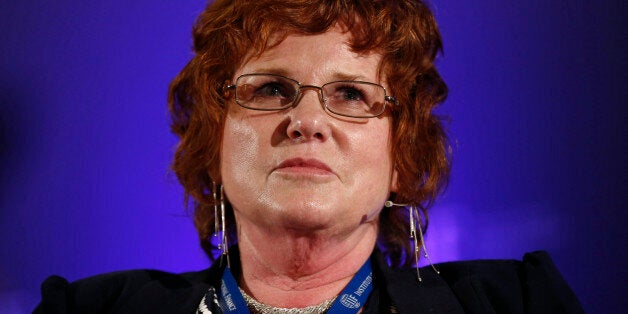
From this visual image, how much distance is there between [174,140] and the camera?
2.07 m

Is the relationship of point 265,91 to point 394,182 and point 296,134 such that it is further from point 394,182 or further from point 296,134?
point 394,182

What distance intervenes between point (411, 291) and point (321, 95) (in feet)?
1.72

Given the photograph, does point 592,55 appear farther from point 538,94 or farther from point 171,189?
point 171,189

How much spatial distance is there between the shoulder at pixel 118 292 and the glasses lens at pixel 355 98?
23.1 inches

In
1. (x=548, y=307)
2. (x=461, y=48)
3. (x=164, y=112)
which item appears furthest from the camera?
(x=164, y=112)

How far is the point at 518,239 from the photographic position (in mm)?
1867

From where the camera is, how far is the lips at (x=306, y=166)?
133 centimetres

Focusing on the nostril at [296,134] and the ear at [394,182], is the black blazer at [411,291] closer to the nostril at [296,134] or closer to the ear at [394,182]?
the ear at [394,182]

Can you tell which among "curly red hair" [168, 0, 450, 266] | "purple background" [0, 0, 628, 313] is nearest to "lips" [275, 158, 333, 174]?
"curly red hair" [168, 0, 450, 266]

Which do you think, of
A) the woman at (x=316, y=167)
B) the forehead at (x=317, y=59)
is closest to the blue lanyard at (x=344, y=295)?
the woman at (x=316, y=167)

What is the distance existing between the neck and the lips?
174mm

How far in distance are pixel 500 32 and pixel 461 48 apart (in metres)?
0.13

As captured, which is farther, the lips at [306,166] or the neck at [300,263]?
the neck at [300,263]

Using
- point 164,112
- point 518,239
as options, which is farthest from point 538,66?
point 164,112
